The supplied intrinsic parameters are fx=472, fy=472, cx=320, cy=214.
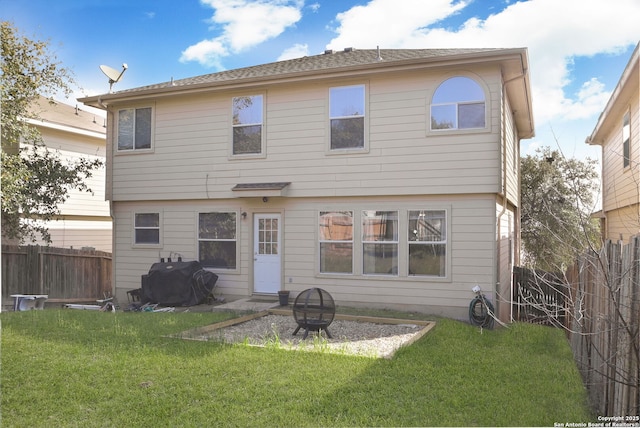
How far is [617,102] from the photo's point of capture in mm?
12195

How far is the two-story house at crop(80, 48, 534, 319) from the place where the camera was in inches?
381

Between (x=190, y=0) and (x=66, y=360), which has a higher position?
(x=190, y=0)

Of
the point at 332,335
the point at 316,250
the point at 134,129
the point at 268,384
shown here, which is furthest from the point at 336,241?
the point at 134,129

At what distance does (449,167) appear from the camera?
9.77 meters

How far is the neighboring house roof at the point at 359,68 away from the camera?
9.31 m

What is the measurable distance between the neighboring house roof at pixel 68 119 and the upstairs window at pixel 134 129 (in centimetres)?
434

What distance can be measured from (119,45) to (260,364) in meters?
7.83

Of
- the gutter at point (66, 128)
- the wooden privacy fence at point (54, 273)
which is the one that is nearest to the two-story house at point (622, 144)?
the wooden privacy fence at point (54, 273)

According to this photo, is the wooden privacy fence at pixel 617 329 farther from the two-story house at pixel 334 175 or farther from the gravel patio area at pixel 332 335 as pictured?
the two-story house at pixel 334 175

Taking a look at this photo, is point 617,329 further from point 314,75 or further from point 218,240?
point 218,240

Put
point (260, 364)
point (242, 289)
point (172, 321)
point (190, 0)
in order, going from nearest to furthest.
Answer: point (260, 364) < point (190, 0) < point (172, 321) < point (242, 289)

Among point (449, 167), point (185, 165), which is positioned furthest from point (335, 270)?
point (185, 165)

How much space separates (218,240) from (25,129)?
5.40m

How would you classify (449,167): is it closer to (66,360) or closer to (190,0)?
(190,0)
